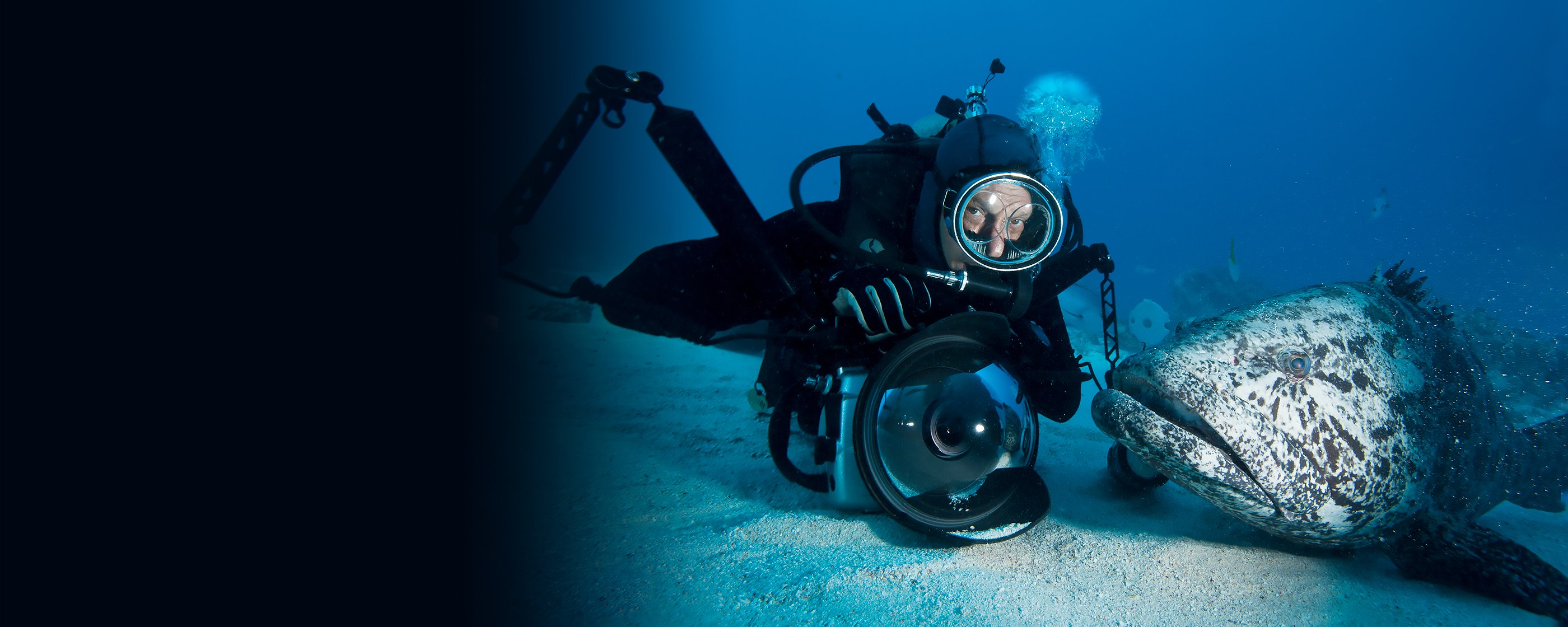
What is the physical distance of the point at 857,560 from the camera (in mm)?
1925

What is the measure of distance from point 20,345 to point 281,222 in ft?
2.03

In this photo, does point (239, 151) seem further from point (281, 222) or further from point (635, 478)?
point (635, 478)

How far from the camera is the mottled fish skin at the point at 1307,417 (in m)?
1.77

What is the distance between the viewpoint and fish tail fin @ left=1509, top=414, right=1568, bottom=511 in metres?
2.59

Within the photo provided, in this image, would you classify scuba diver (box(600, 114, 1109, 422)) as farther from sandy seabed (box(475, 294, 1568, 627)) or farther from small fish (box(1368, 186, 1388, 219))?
small fish (box(1368, 186, 1388, 219))

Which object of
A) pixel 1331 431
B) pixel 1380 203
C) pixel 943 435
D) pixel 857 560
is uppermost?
pixel 1380 203

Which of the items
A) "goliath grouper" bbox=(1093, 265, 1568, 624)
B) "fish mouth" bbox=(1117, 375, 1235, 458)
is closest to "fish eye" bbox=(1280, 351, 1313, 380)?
"goliath grouper" bbox=(1093, 265, 1568, 624)

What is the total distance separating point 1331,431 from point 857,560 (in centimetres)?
185

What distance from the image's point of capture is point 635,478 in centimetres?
266

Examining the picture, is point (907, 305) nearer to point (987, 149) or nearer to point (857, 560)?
point (987, 149)

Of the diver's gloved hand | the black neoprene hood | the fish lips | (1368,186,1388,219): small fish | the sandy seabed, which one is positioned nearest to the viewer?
the sandy seabed

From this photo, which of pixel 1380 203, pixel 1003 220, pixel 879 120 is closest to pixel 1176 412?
pixel 1003 220

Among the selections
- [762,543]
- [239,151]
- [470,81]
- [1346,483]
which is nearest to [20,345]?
[239,151]

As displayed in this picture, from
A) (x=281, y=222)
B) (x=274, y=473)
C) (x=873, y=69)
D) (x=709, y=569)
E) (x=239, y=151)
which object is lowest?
(x=709, y=569)
